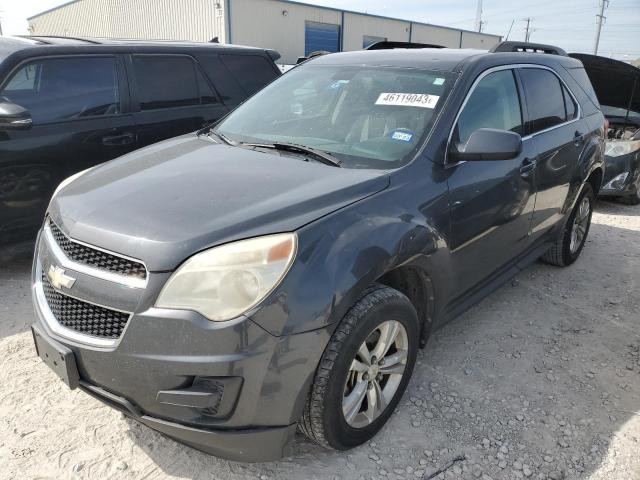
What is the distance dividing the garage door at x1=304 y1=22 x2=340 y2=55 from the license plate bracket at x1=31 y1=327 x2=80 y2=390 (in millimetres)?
32908

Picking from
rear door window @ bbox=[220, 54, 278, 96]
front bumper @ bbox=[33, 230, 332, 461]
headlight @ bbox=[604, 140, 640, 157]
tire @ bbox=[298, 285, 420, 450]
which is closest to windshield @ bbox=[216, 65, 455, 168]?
tire @ bbox=[298, 285, 420, 450]

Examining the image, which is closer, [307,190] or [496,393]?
[307,190]

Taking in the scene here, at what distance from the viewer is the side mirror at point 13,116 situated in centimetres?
358

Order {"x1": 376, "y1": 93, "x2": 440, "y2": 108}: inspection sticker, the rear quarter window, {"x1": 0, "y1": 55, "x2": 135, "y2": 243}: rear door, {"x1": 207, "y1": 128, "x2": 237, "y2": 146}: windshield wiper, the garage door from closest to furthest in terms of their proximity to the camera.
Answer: {"x1": 376, "y1": 93, "x2": 440, "y2": 108}: inspection sticker < {"x1": 207, "y1": 128, "x2": 237, "y2": 146}: windshield wiper < {"x1": 0, "y1": 55, "x2": 135, "y2": 243}: rear door < the rear quarter window < the garage door

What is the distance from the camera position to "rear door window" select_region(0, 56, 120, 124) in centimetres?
394

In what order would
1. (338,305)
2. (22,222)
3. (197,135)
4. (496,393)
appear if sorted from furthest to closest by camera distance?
(22,222), (197,135), (496,393), (338,305)

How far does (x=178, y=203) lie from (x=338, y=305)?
78 centimetres

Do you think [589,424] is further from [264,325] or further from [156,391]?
[156,391]

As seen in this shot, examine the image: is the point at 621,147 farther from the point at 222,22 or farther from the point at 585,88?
the point at 222,22

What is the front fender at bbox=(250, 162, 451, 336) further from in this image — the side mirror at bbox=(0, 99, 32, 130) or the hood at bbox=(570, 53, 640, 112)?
the hood at bbox=(570, 53, 640, 112)

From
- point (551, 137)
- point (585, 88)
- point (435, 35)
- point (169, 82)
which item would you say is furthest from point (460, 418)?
point (435, 35)

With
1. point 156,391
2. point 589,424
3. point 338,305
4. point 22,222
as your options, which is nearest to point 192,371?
point 156,391

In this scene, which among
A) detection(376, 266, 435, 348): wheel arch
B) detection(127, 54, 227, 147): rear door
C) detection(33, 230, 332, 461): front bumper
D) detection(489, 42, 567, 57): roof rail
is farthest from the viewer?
detection(127, 54, 227, 147): rear door

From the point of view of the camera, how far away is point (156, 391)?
190cm
